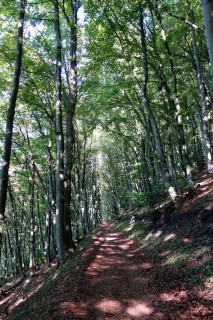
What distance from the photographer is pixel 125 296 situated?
7219 millimetres

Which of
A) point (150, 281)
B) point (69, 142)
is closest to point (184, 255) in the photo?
point (150, 281)

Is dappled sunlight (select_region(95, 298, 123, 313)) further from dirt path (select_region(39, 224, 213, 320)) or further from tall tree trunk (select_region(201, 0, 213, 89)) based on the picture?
tall tree trunk (select_region(201, 0, 213, 89))

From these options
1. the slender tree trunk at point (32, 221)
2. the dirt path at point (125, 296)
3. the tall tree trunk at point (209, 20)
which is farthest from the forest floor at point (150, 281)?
the slender tree trunk at point (32, 221)

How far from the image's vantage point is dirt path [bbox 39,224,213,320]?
588 centimetres

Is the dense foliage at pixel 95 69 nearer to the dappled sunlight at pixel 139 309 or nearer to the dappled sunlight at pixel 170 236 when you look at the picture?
the dappled sunlight at pixel 170 236

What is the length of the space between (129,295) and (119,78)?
15125mm

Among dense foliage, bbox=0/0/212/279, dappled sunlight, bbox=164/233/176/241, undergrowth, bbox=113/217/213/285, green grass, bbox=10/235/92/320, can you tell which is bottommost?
green grass, bbox=10/235/92/320

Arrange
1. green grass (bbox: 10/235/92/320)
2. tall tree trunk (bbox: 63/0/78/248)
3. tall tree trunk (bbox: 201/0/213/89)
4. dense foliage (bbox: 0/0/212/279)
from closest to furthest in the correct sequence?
tall tree trunk (bbox: 201/0/213/89) → green grass (bbox: 10/235/92/320) → dense foliage (bbox: 0/0/212/279) → tall tree trunk (bbox: 63/0/78/248)

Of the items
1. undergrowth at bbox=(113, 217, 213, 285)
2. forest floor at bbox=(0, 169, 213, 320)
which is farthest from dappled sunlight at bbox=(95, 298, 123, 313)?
undergrowth at bbox=(113, 217, 213, 285)

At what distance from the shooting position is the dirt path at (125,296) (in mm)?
5879

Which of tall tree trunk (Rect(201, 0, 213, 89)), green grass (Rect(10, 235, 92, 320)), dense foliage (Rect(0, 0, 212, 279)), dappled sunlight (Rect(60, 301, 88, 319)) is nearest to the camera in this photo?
tall tree trunk (Rect(201, 0, 213, 89))

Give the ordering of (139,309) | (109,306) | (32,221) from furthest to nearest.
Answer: (32,221)
(109,306)
(139,309)

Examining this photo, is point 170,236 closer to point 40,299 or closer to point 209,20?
point 40,299

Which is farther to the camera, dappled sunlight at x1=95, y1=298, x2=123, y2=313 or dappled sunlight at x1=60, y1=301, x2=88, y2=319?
dappled sunlight at x1=95, y1=298, x2=123, y2=313
